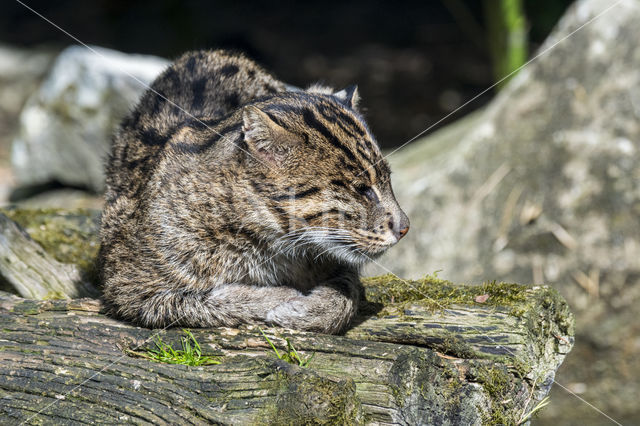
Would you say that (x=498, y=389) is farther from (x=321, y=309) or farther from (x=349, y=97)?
(x=349, y=97)

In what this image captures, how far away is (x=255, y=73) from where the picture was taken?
7.05 meters

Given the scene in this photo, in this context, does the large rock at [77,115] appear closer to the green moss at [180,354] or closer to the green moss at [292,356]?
the green moss at [180,354]

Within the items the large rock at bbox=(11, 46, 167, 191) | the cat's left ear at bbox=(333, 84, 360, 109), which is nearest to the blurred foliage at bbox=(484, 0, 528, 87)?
the large rock at bbox=(11, 46, 167, 191)

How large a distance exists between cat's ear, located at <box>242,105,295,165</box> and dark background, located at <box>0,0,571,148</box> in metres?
12.7

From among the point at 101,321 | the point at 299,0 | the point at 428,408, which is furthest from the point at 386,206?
the point at 299,0

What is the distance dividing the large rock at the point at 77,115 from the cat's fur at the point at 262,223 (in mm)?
8511

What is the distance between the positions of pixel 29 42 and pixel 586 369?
16.5 meters

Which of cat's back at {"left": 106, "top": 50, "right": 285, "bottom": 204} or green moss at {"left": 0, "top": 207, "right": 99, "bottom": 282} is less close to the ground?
cat's back at {"left": 106, "top": 50, "right": 285, "bottom": 204}

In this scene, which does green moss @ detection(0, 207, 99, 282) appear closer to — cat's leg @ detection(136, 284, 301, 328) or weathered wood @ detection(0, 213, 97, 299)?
weathered wood @ detection(0, 213, 97, 299)

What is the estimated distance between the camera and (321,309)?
199 inches

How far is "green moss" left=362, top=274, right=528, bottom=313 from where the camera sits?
549 cm

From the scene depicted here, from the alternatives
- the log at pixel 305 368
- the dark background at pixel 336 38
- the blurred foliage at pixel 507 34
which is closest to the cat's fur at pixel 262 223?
the log at pixel 305 368

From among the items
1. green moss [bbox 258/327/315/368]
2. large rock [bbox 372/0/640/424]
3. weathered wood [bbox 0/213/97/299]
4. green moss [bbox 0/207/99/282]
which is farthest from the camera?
large rock [bbox 372/0/640/424]

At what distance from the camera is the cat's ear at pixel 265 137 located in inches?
197
